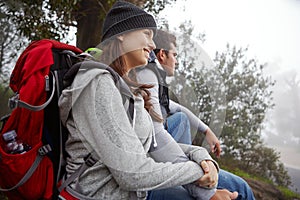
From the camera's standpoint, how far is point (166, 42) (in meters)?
1.29

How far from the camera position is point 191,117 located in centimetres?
143

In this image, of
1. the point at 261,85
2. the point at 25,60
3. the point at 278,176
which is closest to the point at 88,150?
the point at 25,60

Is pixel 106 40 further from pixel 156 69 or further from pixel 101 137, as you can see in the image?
pixel 101 137

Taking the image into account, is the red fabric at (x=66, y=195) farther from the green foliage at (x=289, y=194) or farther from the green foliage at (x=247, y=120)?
the green foliage at (x=289, y=194)

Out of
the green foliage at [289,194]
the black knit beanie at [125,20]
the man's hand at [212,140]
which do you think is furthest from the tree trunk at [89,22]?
the green foliage at [289,194]

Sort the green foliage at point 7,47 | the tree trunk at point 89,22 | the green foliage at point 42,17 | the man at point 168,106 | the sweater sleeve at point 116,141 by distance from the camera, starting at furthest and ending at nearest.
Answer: the green foliage at point 7,47, the tree trunk at point 89,22, the green foliage at point 42,17, the man at point 168,106, the sweater sleeve at point 116,141

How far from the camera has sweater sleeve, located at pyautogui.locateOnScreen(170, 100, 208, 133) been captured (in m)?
1.41

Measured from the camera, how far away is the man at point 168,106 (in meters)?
1.30

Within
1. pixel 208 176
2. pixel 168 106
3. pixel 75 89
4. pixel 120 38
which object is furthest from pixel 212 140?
pixel 75 89

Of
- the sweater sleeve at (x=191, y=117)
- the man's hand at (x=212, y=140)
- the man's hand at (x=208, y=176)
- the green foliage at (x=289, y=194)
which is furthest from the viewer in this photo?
the green foliage at (x=289, y=194)

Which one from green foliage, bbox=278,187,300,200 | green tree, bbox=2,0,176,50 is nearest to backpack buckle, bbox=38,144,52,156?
green tree, bbox=2,0,176,50

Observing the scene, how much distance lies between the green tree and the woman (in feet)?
6.85

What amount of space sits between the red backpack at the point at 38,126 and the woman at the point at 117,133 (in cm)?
4

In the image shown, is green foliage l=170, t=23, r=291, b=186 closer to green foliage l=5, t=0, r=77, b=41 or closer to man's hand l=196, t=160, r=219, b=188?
green foliage l=5, t=0, r=77, b=41
